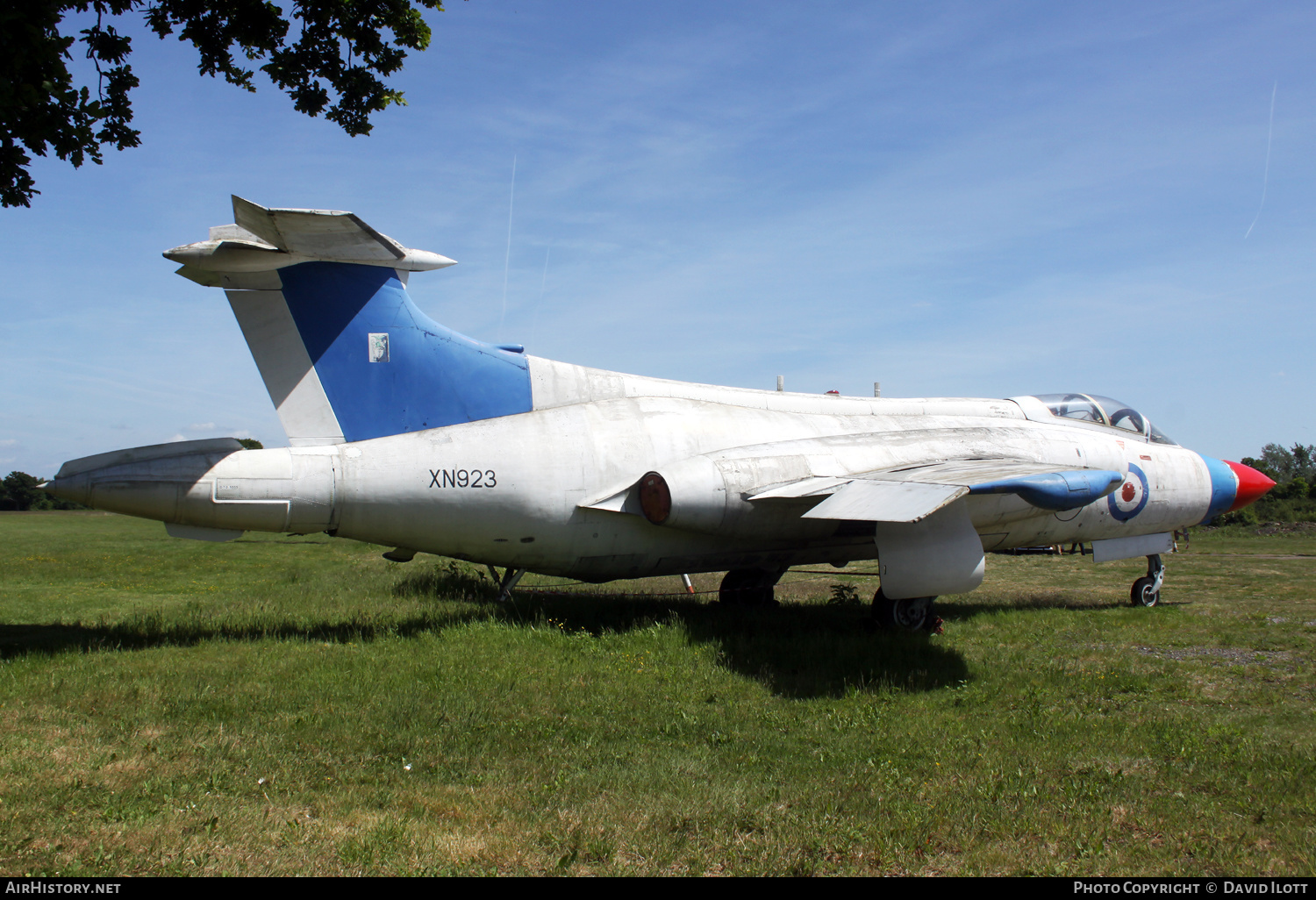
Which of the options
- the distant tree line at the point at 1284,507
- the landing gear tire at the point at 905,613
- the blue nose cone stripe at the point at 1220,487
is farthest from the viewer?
the distant tree line at the point at 1284,507

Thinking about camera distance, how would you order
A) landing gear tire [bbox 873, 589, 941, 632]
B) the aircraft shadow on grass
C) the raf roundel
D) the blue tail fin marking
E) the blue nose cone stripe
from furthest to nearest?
the blue nose cone stripe, the raf roundel, landing gear tire [bbox 873, 589, 941, 632], the blue tail fin marking, the aircraft shadow on grass

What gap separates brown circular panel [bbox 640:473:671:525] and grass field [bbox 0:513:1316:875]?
1.33 m

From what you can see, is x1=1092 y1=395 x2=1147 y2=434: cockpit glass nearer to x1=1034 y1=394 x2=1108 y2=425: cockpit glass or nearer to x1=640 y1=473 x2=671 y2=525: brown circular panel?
x1=1034 y1=394 x2=1108 y2=425: cockpit glass

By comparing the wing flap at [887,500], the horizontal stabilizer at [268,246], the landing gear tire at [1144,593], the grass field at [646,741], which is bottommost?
the grass field at [646,741]

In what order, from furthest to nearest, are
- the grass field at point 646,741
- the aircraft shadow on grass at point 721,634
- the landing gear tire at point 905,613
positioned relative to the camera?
1. the landing gear tire at point 905,613
2. the aircraft shadow on grass at point 721,634
3. the grass field at point 646,741

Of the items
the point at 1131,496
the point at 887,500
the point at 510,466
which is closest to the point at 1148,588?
the point at 1131,496

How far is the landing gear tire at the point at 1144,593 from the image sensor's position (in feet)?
41.8

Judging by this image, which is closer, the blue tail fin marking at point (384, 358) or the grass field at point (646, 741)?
the grass field at point (646, 741)

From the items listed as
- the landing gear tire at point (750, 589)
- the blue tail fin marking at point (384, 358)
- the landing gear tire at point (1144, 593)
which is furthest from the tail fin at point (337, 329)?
the landing gear tire at point (1144, 593)

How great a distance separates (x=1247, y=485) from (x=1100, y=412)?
2.72 m

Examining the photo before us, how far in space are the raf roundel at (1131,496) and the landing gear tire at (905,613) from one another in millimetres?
3981

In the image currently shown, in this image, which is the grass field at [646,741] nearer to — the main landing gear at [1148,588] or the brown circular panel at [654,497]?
the main landing gear at [1148,588]

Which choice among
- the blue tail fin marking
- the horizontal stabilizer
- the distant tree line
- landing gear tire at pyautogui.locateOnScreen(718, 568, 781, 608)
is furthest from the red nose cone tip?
the distant tree line

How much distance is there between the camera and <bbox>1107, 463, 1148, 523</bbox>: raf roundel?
12.2m
